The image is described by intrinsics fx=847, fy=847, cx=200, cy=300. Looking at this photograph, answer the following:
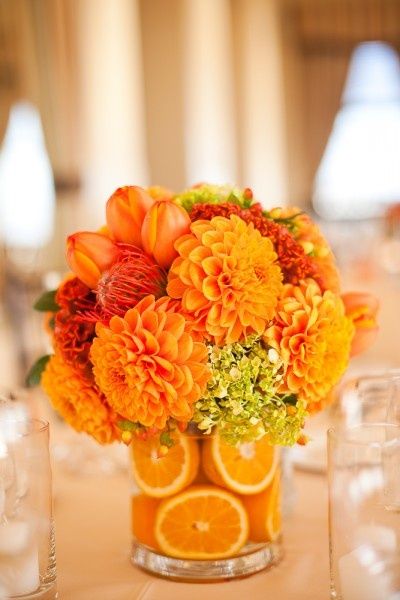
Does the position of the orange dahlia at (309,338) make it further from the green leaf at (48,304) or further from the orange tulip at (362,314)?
the green leaf at (48,304)

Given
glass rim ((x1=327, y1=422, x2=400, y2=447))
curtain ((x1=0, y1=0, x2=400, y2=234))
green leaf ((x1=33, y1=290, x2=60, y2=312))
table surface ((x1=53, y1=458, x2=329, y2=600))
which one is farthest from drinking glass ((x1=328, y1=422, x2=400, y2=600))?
curtain ((x1=0, y1=0, x2=400, y2=234))

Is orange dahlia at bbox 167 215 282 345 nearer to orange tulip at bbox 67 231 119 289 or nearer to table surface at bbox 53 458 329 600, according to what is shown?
orange tulip at bbox 67 231 119 289

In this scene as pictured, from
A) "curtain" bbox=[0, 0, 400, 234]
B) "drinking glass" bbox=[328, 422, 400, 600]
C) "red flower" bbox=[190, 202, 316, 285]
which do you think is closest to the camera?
"drinking glass" bbox=[328, 422, 400, 600]

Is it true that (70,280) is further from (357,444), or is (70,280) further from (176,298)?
(357,444)

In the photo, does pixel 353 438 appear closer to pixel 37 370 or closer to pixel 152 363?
pixel 152 363

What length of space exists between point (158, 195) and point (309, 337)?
0.89 feet

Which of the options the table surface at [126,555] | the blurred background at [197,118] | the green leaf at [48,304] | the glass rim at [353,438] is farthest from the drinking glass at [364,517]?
the blurred background at [197,118]

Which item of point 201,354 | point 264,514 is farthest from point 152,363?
point 264,514

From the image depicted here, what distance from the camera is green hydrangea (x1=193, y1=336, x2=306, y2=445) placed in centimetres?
88

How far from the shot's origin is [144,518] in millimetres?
977

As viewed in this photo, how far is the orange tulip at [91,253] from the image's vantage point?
2.98 feet

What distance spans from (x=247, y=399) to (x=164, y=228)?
20 cm

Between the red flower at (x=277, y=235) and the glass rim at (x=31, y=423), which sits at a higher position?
the red flower at (x=277, y=235)

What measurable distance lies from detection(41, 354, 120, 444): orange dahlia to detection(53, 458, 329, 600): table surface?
0.16 m
